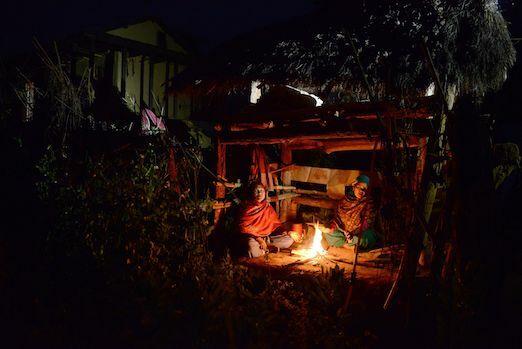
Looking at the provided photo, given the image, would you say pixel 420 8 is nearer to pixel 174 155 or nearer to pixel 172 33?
pixel 174 155

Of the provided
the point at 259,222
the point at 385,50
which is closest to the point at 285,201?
the point at 259,222

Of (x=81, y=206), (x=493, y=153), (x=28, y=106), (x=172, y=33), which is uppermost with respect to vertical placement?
(x=172, y=33)

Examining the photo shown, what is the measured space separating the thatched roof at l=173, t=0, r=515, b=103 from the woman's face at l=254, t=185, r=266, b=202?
2661 mm

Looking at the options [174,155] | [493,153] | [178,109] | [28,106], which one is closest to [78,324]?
[174,155]

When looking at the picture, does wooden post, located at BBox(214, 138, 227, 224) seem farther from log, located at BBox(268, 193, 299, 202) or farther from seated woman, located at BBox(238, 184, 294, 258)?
log, located at BBox(268, 193, 299, 202)

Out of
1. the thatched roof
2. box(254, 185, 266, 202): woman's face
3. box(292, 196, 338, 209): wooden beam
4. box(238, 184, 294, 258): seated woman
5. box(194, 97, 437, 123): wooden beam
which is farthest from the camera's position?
box(292, 196, 338, 209): wooden beam

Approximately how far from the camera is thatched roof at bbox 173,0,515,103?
560 centimetres

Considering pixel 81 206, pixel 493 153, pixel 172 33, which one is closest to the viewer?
pixel 493 153

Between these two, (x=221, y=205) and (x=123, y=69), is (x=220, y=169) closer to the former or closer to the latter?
(x=221, y=205)

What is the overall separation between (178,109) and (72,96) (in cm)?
1313

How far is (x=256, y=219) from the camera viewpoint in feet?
29.5

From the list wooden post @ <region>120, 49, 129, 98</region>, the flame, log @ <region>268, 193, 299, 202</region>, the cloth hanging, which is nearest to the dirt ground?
the flame

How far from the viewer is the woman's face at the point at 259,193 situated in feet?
29.4

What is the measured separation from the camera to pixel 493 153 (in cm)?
381
